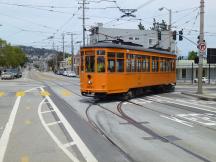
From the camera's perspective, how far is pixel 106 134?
13.4 metres

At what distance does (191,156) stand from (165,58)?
23.5m

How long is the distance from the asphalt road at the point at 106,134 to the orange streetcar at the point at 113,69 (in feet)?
10.1

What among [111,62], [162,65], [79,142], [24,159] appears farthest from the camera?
[162,65]

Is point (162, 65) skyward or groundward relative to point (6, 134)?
skyward

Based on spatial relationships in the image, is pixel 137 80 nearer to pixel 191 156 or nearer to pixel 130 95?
pixel 130 95

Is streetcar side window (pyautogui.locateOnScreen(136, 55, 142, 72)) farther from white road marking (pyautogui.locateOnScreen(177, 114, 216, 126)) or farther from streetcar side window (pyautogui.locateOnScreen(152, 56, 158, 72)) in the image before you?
white road marking (pyautogui.locateOnScreen(177, 114, 216, 126))

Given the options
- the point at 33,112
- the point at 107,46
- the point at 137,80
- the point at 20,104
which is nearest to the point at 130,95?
the point at 137,80

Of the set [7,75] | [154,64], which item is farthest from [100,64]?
[7,75]

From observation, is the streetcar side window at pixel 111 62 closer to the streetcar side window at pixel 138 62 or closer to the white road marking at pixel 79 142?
the streetcar side window at pixel 138 62

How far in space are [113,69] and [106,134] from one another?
11.5 metres

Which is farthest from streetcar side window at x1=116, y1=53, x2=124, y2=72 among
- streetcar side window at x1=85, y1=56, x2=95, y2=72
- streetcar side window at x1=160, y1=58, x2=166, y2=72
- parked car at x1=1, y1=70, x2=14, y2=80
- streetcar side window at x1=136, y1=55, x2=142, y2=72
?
parked car at x1=1, y1=70, x2=14, y2=80

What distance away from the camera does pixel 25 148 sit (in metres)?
11.0

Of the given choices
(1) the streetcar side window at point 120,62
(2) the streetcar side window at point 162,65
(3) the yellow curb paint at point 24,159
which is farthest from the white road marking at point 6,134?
(2) the streetcar side window at point 162,65

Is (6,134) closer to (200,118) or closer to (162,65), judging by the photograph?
(200,118)
